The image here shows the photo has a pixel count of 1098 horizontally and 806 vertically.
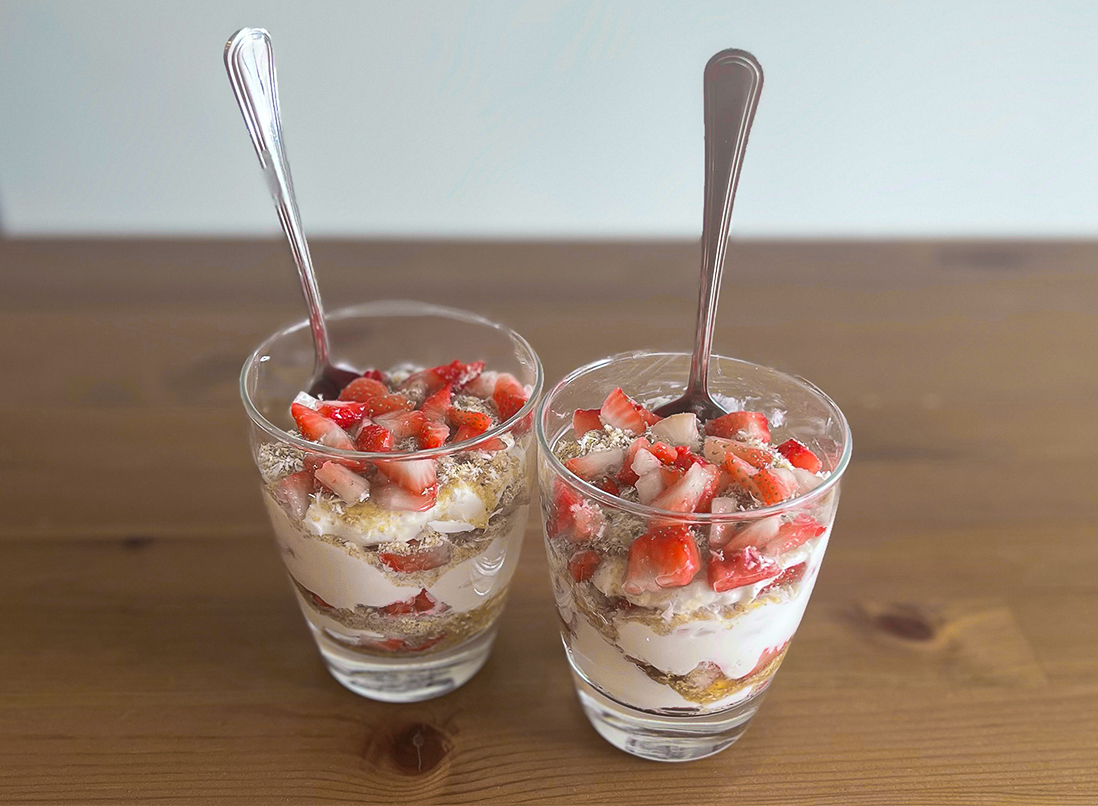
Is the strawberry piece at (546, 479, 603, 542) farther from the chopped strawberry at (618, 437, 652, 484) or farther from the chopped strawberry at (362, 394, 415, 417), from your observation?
the chopped strawberry at (362, 394, 415, 417)

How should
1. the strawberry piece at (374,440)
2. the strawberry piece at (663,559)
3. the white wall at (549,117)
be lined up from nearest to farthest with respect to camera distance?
the strawberry piece at (663,559)
the strawberry piece at (374,440)
the white wall at (549,117)

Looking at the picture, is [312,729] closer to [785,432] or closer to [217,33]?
[785,432]

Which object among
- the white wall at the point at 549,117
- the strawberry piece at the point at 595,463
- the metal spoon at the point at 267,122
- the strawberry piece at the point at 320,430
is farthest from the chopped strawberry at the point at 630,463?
the white wall at the point at 549,117

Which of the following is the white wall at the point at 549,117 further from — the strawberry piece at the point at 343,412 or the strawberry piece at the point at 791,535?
the strawberry piece at the point at 791,535

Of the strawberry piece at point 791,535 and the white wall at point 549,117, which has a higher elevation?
the strawberry piece at point 791,535

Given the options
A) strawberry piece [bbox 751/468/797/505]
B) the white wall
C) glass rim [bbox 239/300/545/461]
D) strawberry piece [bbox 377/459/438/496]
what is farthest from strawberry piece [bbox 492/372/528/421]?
the white wall
